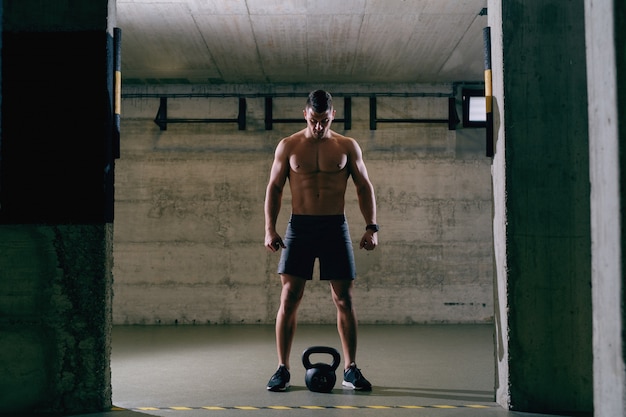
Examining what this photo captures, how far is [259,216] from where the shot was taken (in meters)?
6.74

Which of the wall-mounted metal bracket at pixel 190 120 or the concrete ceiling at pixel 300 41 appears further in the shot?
the wall-mounted metal bracket at pixel 190 120

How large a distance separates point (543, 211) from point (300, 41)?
3376 mm

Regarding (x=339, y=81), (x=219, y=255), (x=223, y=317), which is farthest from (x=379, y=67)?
(x=223, y=317)

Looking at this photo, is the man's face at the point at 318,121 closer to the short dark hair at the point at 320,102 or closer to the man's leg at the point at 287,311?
the short dark hair at the point at 320,102

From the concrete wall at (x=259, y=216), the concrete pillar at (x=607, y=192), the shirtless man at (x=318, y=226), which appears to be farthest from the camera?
the concrete wall at (x=259, y=216)

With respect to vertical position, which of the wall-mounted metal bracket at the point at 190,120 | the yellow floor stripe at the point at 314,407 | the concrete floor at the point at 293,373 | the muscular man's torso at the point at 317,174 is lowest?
the concrete floor at the point at 293,373

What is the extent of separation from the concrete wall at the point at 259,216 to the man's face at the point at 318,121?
338 centimetres

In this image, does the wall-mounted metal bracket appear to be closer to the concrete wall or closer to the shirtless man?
the concrete wall

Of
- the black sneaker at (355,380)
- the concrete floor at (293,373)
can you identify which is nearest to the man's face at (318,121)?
the black sneaker at (355,380)

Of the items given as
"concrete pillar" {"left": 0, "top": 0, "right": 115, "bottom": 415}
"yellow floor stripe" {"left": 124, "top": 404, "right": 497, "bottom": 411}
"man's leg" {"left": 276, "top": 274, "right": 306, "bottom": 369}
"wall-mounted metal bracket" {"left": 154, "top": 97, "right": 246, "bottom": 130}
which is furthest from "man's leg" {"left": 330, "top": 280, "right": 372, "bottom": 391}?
"wall-mounted metal bracket" {"left": 154, "top": 97, "right": 246, "bottom": 130}

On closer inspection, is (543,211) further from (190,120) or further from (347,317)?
(190,120)

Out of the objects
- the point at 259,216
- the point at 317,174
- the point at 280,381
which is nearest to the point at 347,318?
the point at 280,381

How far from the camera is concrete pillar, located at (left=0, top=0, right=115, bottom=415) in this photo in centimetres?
265

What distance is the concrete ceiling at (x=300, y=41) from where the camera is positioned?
4.64m
